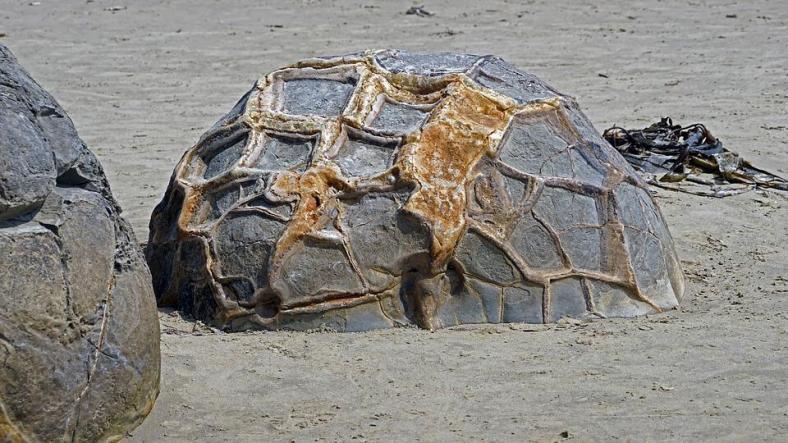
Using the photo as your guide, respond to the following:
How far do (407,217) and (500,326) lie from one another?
1.83 feet

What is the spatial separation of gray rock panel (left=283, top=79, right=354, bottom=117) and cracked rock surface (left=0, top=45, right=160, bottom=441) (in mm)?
1477

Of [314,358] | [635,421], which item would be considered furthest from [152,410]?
[635,421]

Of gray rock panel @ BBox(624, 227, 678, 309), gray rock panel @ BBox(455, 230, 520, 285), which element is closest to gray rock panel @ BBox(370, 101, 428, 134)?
gray rock panel @ BBox(455, 230, 520, 285)

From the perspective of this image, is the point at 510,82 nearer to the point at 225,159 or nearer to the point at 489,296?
the point at 489,296

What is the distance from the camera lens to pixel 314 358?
4.52 metres

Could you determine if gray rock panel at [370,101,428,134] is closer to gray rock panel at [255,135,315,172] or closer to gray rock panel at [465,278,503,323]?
gray rock panel at [255,135,315,172]

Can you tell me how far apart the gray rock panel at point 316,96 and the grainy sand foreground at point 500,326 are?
0.98 m

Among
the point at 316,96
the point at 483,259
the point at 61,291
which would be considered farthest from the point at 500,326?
the point at 61,291

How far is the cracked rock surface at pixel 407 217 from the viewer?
4.74 m

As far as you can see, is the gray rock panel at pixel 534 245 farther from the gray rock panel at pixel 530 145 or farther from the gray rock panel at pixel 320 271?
the gray rock panel at pixel 320 271

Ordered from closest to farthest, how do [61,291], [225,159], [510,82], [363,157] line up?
[61,291] → [363,157] → [225,159] → [510,82]

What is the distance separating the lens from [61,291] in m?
3.43

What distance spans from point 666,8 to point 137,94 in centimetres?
680

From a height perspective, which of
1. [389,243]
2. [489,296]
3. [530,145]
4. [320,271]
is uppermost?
[530,145]
